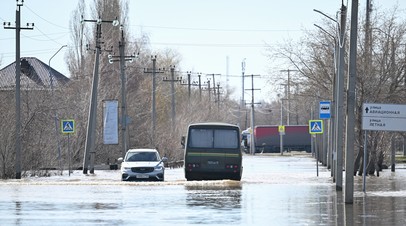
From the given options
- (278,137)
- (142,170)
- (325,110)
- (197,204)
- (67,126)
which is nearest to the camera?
(197,204)

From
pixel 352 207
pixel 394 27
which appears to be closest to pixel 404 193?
pixel 352 207

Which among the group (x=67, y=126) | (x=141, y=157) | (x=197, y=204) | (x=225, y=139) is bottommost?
(x=197, y=204)

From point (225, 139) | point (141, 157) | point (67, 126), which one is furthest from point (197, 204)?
point (67, 126)

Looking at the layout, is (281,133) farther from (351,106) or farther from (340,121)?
(351,106)

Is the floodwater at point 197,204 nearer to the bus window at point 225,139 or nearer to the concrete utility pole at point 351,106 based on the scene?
the concrete utility pole at point 351,106

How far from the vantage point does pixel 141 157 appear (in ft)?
148

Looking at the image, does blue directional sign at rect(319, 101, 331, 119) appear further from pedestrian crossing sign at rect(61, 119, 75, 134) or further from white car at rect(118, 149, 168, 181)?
pedestrian crossing sign at rect(61, 119, 75, 134)

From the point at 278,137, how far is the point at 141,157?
3310 inches

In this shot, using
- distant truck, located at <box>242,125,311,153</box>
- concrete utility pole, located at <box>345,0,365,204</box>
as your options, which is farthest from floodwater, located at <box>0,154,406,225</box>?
distant truck, located at <box>242,125,311,153</box>

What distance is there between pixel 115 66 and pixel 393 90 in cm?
3913

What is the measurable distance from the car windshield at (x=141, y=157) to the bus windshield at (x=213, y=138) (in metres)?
2.74

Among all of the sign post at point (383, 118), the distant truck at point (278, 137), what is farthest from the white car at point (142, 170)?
the distant truck at point (278, 137)

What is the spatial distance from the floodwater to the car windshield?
3.34 metres

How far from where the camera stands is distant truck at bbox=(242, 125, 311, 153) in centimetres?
12656
